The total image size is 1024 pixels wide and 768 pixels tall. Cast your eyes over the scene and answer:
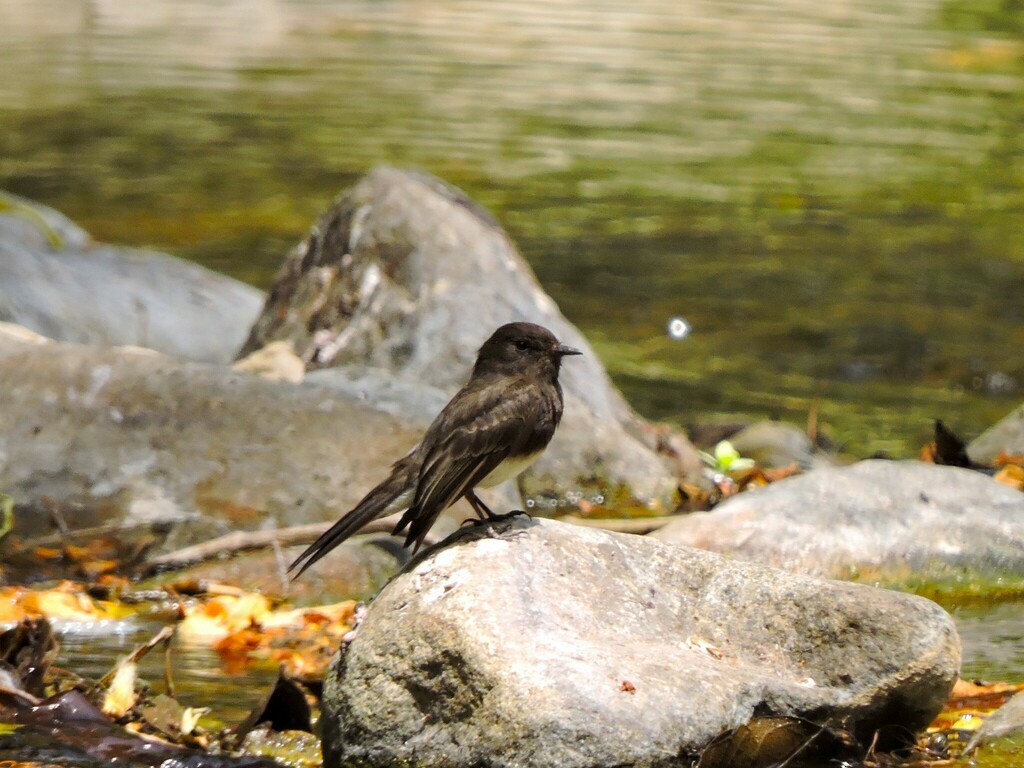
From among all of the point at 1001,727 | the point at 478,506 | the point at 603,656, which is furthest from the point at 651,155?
the point at 603,656

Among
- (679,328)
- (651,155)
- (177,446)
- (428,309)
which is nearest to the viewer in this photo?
(177,446)

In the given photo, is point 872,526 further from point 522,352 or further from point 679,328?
point 679,328

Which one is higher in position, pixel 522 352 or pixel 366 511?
pixel 522 352

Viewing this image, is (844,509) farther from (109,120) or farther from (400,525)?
(109,120)

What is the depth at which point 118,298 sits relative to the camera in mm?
10414

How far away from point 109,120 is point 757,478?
12900 mm

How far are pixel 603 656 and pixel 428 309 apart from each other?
453 centimetres

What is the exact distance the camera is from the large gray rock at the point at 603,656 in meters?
4.29

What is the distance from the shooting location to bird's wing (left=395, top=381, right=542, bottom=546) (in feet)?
16.1

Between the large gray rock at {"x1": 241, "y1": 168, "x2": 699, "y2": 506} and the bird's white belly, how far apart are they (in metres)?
3.01

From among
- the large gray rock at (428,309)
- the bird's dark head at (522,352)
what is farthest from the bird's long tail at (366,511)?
the large gray rock at (428,309)

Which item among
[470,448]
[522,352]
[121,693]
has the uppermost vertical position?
[522,352]

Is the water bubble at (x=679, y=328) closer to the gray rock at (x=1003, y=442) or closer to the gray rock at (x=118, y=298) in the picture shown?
the gray rock at (x=118, y=298)

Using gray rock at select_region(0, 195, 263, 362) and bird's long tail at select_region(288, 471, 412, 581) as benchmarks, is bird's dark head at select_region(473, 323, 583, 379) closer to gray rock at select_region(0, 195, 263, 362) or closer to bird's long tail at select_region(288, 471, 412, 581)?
bird's long tail at select_region(288, 471, 412, 581)
